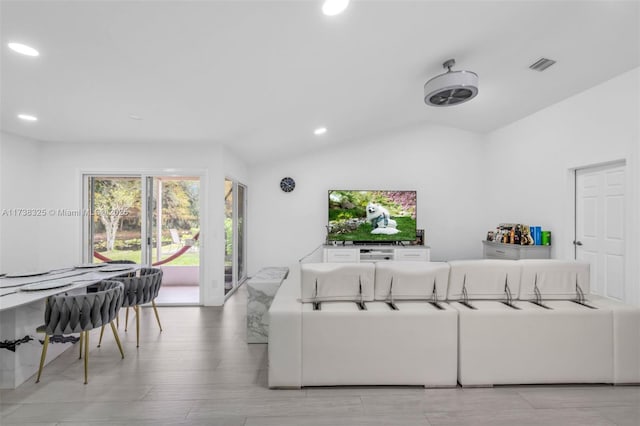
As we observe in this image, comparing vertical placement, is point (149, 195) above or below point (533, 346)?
above

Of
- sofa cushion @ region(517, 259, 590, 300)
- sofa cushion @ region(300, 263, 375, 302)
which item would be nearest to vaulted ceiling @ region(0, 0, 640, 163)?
sofa cushion @ region(300, 263, 375, 302)

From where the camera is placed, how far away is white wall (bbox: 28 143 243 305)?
4.12 m

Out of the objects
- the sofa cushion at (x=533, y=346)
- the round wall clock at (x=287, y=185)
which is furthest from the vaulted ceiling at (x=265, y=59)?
the sofa cushion at (x=533, y=346)

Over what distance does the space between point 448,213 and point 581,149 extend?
92.7 inches

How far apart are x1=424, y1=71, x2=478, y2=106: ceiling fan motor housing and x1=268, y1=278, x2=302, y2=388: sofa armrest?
2680 mm

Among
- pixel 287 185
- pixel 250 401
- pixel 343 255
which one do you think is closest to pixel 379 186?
pixel 343 255

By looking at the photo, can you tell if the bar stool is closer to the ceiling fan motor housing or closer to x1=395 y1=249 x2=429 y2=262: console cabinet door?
the ceiling fan motor housing

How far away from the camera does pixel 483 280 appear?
2.31 metres

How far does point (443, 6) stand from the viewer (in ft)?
7.43

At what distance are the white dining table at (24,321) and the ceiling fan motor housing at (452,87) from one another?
12.4 ft

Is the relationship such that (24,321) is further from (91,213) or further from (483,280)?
(483,280)

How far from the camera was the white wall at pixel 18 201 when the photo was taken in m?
3.70

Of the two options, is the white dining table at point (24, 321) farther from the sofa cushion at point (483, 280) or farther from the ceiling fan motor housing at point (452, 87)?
the ceiling fan motor housing at point (452, 87)

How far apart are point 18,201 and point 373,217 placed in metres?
5.19
